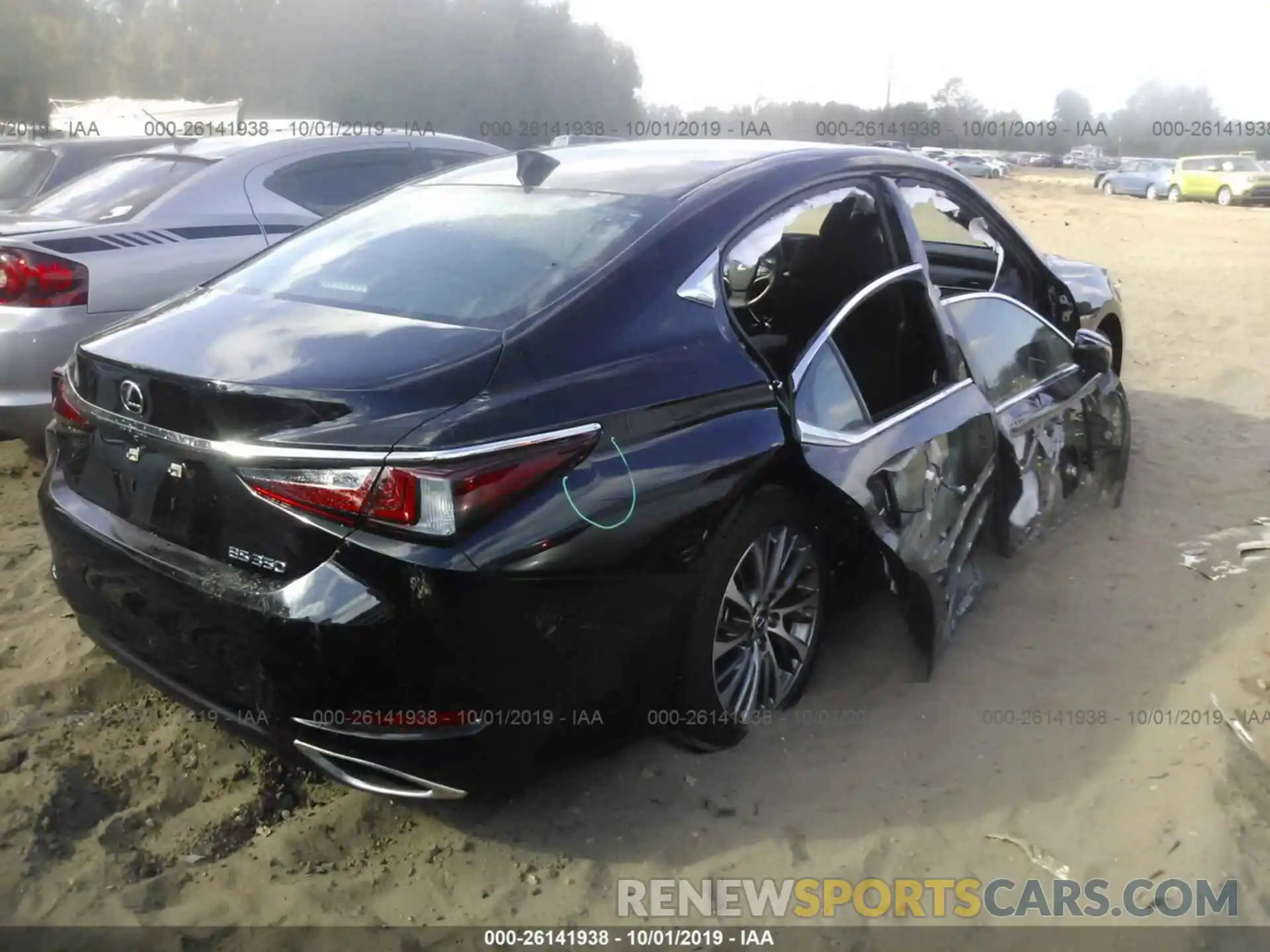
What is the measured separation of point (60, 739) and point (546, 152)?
2410 millimetres

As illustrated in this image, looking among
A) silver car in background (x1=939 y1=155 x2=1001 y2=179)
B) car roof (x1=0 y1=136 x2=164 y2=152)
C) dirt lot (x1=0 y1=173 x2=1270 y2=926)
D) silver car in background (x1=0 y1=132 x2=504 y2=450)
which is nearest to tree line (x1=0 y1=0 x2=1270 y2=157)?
silver car in background (x1=939 y1=155 x2=1001 y2=179)

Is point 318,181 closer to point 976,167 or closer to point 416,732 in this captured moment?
point 416,732

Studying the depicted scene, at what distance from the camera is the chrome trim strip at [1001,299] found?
3.84 metres

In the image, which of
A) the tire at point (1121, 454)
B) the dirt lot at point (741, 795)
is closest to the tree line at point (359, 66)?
the tire at point (1121, 454)

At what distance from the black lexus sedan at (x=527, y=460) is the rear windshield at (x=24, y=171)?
506 centimetres

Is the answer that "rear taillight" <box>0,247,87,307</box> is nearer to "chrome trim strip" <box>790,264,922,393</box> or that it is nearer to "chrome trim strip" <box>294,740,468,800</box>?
"chrome trim strip" <box>294,740,468,800</box>

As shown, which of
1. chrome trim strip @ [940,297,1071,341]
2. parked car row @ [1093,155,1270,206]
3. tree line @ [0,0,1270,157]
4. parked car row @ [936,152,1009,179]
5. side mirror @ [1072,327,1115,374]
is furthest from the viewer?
parked car row @ [936,152,1009,179]

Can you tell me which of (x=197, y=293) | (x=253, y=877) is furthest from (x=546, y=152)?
(x=253, y=877)

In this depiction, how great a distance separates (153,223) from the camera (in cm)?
515

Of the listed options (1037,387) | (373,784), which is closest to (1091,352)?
(1037,387)

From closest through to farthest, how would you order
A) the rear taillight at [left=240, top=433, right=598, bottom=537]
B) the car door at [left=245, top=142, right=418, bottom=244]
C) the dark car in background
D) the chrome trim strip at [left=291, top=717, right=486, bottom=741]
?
the rear taillight at [left=240, top=433, right=598, bottom=537], the chrome trim strip at [left=291, top=717, right=486, bottom=741], the car door at [left=245, top=142, right=418, bottom=244], the dark car in background

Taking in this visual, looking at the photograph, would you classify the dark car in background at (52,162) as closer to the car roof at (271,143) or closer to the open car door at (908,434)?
the car roof at (271,143)

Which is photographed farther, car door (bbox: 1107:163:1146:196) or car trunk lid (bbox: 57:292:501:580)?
car door (bbox: 1107:163:1146:196)

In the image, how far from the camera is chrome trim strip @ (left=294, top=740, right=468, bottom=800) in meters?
2.42
